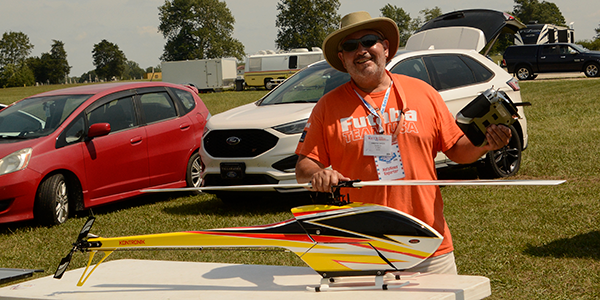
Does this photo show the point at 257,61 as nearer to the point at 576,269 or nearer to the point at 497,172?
the point at 497,172

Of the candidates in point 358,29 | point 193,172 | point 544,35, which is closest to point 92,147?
point 193,172

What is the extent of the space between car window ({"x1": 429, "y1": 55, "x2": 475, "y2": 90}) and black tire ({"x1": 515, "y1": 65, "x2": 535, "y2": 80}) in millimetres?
26276

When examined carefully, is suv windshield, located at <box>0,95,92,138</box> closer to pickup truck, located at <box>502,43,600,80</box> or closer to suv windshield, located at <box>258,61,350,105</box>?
suv windshield, located at <box>258,61,350,105</box>

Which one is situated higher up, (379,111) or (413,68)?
(413,68)

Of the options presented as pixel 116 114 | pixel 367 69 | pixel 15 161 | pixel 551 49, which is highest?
pixel 551 49

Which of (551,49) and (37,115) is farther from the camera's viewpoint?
(551,49)

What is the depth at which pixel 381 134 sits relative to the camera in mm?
2799

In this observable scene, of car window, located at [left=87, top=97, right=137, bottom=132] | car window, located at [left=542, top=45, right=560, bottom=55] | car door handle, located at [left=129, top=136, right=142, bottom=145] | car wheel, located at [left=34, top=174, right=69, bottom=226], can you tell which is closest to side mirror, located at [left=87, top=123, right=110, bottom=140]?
car window, located at [left=87, top=97, right=137, bottom=132]

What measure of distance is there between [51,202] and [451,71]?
18.0ft

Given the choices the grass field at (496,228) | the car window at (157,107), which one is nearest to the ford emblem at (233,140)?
the grass field at (496,228)

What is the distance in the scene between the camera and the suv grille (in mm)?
7160

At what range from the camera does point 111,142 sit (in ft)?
26.3

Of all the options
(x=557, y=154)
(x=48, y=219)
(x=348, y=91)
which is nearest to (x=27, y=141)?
(x=48, y=219)

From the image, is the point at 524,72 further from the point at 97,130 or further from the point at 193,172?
the point at 97,130
